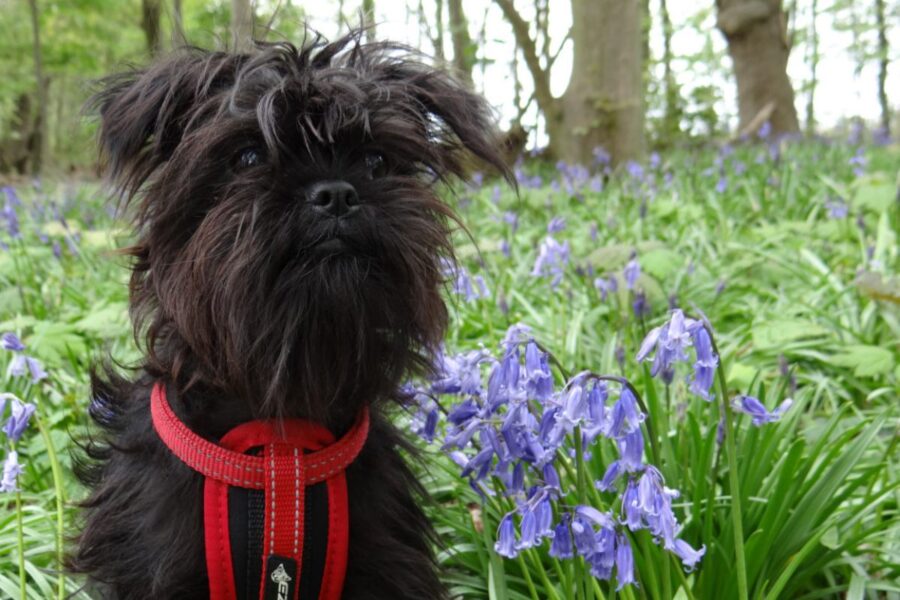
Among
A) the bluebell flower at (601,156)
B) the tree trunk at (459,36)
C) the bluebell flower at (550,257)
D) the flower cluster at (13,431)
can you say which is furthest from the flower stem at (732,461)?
the tree trunk at (459,36)

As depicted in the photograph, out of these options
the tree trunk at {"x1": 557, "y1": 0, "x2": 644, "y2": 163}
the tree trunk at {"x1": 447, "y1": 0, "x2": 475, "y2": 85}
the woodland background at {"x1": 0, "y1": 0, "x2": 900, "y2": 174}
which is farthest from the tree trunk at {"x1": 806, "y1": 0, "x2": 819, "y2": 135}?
the tree trunk at {"x1": 557, "y1": 0, "x2": 644, "y2": 163}

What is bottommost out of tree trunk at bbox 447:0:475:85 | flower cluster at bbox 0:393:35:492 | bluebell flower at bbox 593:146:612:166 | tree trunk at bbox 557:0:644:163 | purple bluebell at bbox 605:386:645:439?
flower cluster at bbox 0:393:35:492

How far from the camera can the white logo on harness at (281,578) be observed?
1.67 meters

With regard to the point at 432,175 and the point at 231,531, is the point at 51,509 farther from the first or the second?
the point at 432,175

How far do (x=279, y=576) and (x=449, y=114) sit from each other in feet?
3.48

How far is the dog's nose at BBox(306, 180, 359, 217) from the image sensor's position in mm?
1515

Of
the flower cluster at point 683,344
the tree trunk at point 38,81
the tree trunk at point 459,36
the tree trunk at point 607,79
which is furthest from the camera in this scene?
the tree trunk at point 38,81

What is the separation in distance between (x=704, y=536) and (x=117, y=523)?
1344 mm

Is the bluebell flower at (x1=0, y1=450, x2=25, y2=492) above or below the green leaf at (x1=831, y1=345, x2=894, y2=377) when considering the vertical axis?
above

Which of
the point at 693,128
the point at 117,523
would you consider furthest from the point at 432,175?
the point at 693,128

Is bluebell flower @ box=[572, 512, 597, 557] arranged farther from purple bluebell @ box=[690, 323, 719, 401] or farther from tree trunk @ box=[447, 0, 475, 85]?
tree trunk @ box=[447, 0, 475, 85]

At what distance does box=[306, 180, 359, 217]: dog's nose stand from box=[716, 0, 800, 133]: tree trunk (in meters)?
11.8

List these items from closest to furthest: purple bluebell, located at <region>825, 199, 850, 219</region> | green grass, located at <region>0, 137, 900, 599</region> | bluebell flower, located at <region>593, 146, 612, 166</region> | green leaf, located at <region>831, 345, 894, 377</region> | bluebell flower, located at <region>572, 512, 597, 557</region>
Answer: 1. bluebell flower, located at <region>572, 512, 597, 557</region>
2. green grass, located at <region>0, 137, 900, 599</region>
3. green leaf, located at <region>831, 345, 894, 377</region>
4. purple bluebell, located at <region>825, 199, 850, 219</region>
5. bluebell flower, located at <region>593, 146, 612, 166</region>

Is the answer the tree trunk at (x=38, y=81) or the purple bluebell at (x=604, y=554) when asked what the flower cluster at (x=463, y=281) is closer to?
the purple bluebell at (x=604, y=554)
